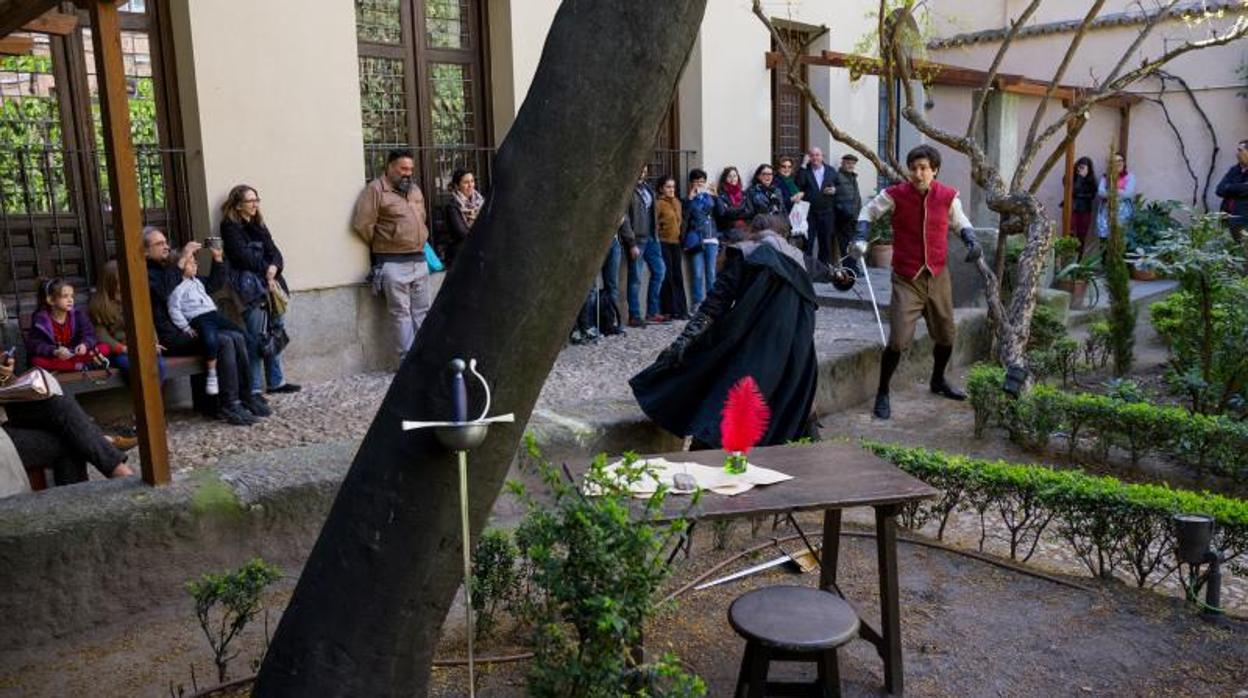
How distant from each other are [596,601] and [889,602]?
1.56 meters

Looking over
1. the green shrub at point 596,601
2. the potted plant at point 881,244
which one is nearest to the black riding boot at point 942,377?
the potted plant at point 881,244

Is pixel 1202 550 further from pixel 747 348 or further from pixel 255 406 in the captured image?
pixel 255 406

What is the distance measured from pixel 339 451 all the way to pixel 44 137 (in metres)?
3.57

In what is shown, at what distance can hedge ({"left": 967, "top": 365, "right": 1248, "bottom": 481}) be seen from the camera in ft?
20.9

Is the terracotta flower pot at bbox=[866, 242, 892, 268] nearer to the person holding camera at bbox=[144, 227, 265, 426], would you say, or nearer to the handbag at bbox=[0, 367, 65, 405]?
the person holding camera at bbox=[144, 227, 265, 426]

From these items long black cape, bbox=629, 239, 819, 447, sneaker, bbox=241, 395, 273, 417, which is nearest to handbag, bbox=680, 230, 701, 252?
long black cape, bbox=629, 239, 819, 447

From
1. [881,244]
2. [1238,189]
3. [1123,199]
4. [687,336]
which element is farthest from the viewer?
[1123,199]

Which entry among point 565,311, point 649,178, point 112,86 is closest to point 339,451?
point 112,86

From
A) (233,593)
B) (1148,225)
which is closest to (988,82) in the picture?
(233,593)

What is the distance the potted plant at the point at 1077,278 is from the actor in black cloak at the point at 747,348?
7119mm

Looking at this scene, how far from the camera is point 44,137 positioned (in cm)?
694

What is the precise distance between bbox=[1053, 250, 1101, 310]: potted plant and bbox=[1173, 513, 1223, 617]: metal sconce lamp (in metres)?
8.36

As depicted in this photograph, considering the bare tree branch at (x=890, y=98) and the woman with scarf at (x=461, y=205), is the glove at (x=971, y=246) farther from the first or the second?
the woman with scarf at (x=461, y=205)

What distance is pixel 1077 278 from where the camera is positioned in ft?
40.2
